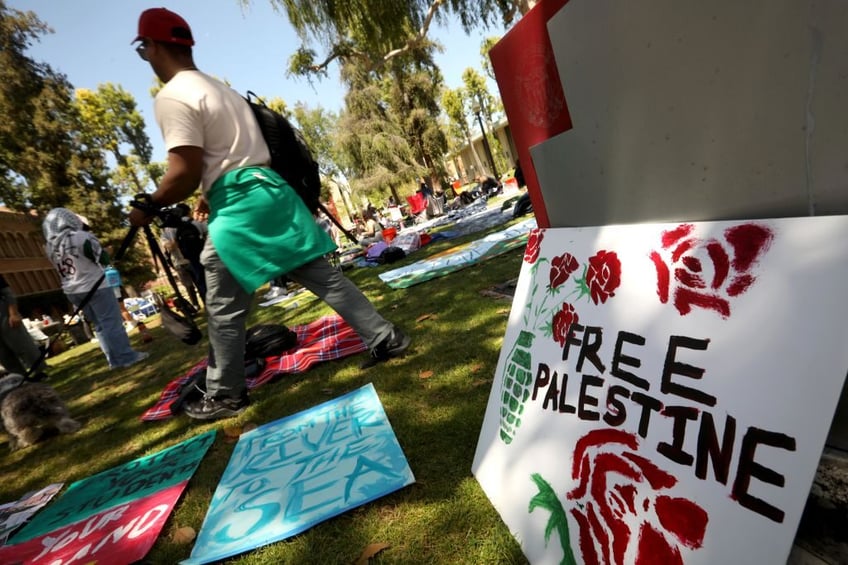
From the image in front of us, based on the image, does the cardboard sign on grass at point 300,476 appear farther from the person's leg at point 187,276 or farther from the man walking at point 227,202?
the person's leg at point 187,276

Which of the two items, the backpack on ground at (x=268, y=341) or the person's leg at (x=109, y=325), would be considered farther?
the person's leg at (x=109, y=325)

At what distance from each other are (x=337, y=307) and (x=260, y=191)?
2.62 feet

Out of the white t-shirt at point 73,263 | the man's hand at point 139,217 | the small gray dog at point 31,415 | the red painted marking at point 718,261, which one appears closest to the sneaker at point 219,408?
the man's hand at point 139,217

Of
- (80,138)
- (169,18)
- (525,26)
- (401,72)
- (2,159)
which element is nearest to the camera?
(525,26)

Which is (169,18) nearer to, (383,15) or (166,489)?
(166,489)

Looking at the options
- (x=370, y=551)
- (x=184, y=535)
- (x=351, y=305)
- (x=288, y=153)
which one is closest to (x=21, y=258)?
(x=288, y=153)

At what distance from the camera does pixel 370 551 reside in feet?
4.16

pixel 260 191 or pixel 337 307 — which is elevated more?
pixel 260 191

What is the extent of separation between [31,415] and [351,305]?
2649 millimetres

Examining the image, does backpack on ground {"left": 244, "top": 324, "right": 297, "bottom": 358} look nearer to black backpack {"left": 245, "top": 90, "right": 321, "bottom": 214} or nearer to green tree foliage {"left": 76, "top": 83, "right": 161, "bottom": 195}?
black backpack {"left": 245, "top": 90, "right": 321, "bottom": 214}

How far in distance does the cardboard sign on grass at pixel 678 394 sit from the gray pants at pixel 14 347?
543 centimetres

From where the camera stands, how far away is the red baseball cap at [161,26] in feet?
6.87

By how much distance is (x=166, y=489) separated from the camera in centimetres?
190

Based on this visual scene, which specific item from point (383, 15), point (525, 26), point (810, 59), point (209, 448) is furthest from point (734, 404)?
point (383, 15)
